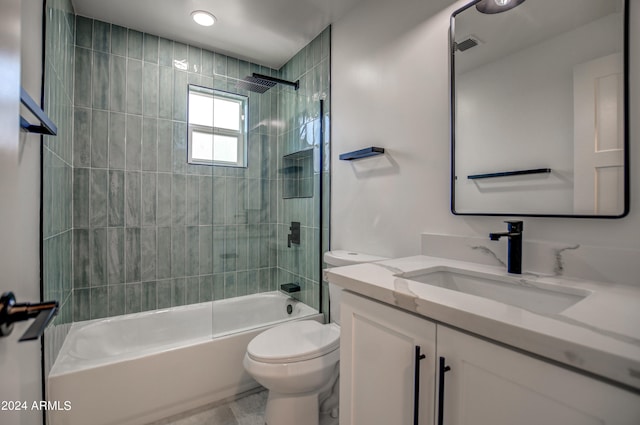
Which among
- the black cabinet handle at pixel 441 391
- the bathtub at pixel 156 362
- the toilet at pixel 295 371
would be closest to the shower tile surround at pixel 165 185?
the bathtub at pixel 156 362

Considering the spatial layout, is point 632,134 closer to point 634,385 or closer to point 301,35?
point 634,385

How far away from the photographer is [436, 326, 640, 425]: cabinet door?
0.50 meters

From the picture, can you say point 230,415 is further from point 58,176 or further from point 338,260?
point 58,176

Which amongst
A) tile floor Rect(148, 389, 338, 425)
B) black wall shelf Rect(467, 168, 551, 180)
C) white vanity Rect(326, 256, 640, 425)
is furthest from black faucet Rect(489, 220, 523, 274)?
tile floor Rect(148, 389, 338, 425)

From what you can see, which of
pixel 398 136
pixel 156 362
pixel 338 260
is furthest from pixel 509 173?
pixel 156 362

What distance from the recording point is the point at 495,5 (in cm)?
124

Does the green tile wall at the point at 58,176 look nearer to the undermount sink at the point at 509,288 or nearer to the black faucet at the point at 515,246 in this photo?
the undermount sink at the point at 509,288

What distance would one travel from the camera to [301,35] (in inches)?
91.4

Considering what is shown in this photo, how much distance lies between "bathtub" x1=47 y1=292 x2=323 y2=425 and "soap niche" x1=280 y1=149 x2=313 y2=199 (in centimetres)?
92

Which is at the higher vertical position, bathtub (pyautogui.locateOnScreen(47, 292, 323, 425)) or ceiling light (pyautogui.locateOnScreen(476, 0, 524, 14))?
ceiling light (pyautogui.locateOnScreen(476, 0, 524, 14))

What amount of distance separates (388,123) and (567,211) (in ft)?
3.22

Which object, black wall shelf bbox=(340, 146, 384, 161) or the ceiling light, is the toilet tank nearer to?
black wall shelf bbox=(340, 146, 384, 161)

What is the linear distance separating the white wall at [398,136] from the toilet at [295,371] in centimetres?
35

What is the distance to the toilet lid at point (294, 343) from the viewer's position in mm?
1434
